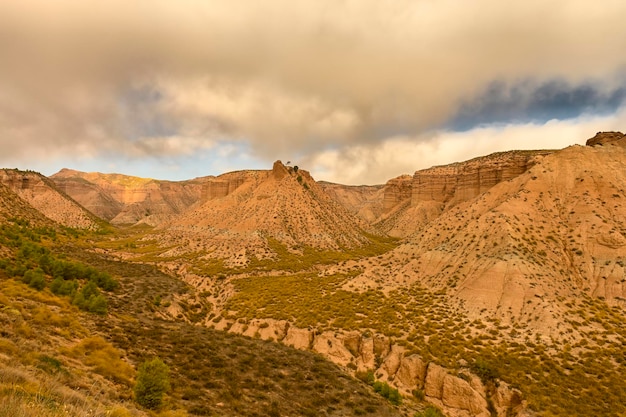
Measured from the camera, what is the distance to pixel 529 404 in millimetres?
19516

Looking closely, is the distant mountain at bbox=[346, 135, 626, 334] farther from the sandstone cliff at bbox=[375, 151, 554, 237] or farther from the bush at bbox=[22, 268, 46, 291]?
the bush at bbox=[22, 268, 46, 291]

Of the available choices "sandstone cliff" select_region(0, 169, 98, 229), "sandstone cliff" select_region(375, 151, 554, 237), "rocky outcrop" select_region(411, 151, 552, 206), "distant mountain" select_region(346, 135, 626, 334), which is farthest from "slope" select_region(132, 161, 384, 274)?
"sandstone cliff" select_region(0, 169, 98, 229)

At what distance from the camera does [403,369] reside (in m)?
25.2

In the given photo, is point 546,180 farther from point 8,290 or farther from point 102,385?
point 8,290

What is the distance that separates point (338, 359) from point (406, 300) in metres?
11.2

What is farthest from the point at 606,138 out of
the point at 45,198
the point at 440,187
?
the point at 45,198

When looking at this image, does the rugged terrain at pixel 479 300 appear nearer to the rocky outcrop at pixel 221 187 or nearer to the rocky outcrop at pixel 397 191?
the rocky outcrop at pixel 221 187

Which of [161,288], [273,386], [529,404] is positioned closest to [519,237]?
[529,404]

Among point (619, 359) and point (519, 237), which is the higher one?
point (519, 237)

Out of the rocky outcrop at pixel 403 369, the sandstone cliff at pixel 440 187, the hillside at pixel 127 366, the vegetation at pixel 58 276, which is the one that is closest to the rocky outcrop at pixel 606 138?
the sandstone cliff at pixel 440 187

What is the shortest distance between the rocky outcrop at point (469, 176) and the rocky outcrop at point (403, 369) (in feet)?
147

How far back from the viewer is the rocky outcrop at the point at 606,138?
170ft

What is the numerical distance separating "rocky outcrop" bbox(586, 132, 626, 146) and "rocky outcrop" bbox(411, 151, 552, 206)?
8.53m

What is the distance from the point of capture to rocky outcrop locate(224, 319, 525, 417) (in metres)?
21.0
